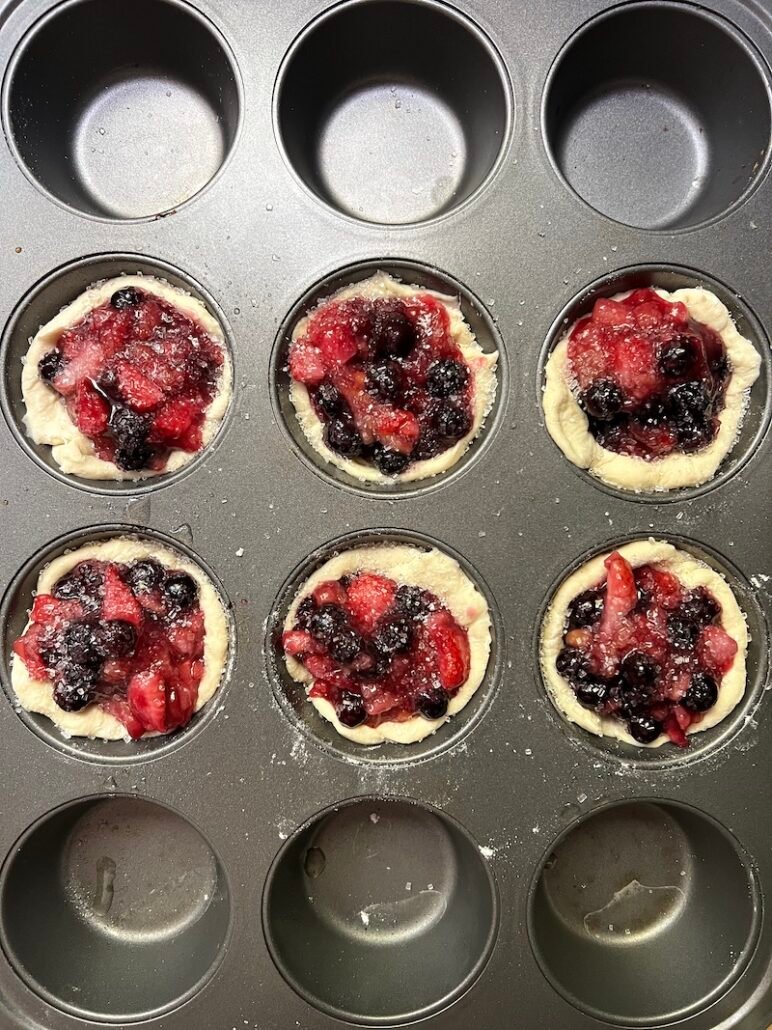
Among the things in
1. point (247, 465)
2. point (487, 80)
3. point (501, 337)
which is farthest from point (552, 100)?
point (247, 465)

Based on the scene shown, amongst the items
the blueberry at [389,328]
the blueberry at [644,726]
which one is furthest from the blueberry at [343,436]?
the blueberry at [644,726]

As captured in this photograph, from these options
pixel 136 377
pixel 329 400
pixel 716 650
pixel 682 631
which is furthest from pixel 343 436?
pixel 716 650

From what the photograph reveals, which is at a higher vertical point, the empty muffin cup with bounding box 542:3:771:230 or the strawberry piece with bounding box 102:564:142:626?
the empty muffin cup with bounding box 542:3:771:230

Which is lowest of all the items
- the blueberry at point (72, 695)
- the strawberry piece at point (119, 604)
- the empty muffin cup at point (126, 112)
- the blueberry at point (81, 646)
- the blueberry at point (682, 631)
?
the blueberry at point (72, 695)

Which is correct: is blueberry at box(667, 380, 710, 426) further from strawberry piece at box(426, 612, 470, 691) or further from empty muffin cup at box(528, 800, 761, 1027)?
empty muffin cup at box(528, 800, 761, 1027)

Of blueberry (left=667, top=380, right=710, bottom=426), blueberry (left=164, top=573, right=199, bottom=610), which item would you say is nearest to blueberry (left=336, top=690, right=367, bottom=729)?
blueberry (left=164, top=573, right=199, bottom=610)

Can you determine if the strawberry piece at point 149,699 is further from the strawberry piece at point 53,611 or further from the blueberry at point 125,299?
the blueberry at point 125,299

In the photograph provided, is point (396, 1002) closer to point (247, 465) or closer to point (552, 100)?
point (247, 465)
